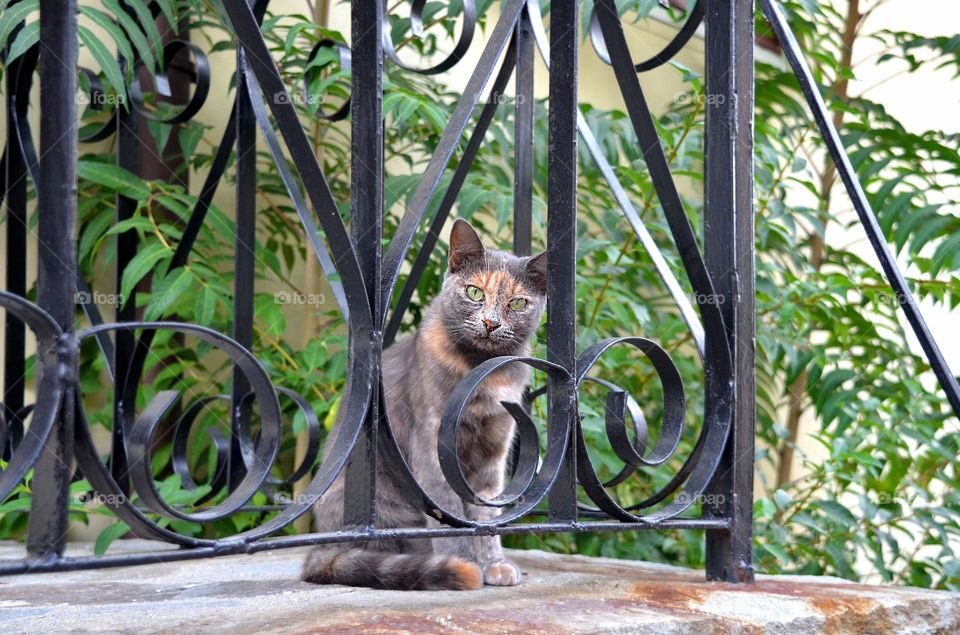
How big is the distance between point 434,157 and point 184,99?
1.85m

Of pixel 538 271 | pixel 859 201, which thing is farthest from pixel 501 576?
pixel 859 201

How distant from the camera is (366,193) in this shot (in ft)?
4.13

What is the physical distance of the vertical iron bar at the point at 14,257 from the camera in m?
2.09

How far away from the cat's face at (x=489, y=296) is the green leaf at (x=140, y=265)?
0.69m

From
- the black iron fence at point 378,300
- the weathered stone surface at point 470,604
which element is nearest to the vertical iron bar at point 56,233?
the black iron fence at point 378,300

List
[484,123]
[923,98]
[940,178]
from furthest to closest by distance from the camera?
[940,178]
[923,98]
[484,123]

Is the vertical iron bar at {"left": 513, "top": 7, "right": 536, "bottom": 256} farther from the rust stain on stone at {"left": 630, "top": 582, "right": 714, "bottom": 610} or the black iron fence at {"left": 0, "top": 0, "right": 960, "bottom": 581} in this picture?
the rust stain on stone at {"left": 630, "top": 582, "right": 714, "bottom": 610}

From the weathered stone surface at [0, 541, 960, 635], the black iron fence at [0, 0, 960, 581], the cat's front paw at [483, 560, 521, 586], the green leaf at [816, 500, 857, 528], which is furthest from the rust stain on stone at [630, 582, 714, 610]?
the green leaf at [816, 500, 857, 528]

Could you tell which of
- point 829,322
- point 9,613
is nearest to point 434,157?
point 9,613

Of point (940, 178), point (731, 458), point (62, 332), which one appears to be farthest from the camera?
point (940, 178)

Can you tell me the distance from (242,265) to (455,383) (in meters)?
0.51

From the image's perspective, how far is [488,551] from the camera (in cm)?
194

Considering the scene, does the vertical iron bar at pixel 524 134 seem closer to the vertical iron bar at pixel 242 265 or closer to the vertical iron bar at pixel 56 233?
the vertical iron bar at pixel 242 265

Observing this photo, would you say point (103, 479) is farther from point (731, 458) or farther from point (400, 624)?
Result: point (731, 458)
